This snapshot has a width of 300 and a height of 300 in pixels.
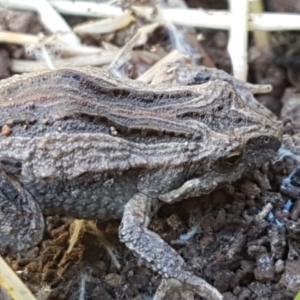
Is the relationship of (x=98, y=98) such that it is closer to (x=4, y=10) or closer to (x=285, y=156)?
(x=285, y=156)

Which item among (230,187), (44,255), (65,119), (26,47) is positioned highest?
(65,119)

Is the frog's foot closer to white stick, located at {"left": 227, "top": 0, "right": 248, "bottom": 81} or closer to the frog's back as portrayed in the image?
the frog's back

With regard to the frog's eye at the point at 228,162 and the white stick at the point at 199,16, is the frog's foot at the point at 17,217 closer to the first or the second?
the frog's eye at the point at 228,162

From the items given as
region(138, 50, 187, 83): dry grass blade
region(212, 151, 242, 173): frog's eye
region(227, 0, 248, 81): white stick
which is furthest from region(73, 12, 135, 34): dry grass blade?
region(212, 151, 242, 173): frog's eye

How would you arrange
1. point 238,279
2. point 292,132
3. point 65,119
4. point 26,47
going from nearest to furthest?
point 65,119 → point 238,279 → point 292,132 → point 26,47

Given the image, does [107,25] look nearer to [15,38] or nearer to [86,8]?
[86,8]

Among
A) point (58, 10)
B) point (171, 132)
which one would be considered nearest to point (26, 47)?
point (58, 10)

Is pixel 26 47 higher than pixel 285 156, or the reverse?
pixel 26 47
